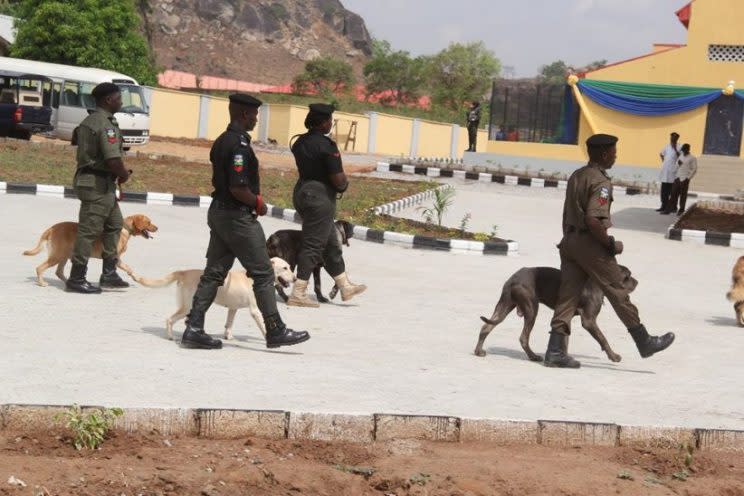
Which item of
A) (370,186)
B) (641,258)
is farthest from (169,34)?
(641,258)

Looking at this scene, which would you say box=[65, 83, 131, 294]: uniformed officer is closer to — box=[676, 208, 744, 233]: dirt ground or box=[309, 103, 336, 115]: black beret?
box=[309, 103, 336, 115]: black beret

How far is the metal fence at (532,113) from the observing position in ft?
120

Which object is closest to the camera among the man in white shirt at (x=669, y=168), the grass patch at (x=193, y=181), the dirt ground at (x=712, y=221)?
the grass patch at (x=193, y=181)

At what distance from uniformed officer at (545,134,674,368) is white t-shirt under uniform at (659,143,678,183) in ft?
55.7

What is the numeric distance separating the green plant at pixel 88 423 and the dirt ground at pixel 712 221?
1761cm

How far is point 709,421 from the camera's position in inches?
290

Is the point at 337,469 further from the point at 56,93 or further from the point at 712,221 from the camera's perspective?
the point at 56,93

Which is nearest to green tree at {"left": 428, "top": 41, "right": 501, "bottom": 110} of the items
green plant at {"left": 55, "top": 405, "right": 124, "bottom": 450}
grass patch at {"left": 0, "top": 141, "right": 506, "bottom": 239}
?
grass patch at {"left": 0, "top": 141, "right": 506, "bottom": 239}

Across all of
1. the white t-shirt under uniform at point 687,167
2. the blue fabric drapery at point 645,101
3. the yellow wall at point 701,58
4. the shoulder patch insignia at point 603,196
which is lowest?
the shoulder patch insignia at point 603,196

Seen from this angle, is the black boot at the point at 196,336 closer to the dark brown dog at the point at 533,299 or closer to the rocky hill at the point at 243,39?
the dark brown dog at the point at 533,299

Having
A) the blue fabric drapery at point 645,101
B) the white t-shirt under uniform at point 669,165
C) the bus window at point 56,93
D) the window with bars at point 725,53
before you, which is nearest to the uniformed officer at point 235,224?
the white t-shirt under uniform at point 669,165

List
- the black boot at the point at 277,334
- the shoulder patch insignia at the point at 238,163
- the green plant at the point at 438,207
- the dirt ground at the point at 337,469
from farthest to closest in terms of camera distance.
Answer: the green plant at the point at 438,207
the black boot at the point at 277,334
the shoulder patch insignia at the point at 238,163
the dirt ground at the point at 337,469

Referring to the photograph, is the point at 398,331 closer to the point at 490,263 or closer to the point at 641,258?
the point at 490,263

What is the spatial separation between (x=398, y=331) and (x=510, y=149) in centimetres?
2784
